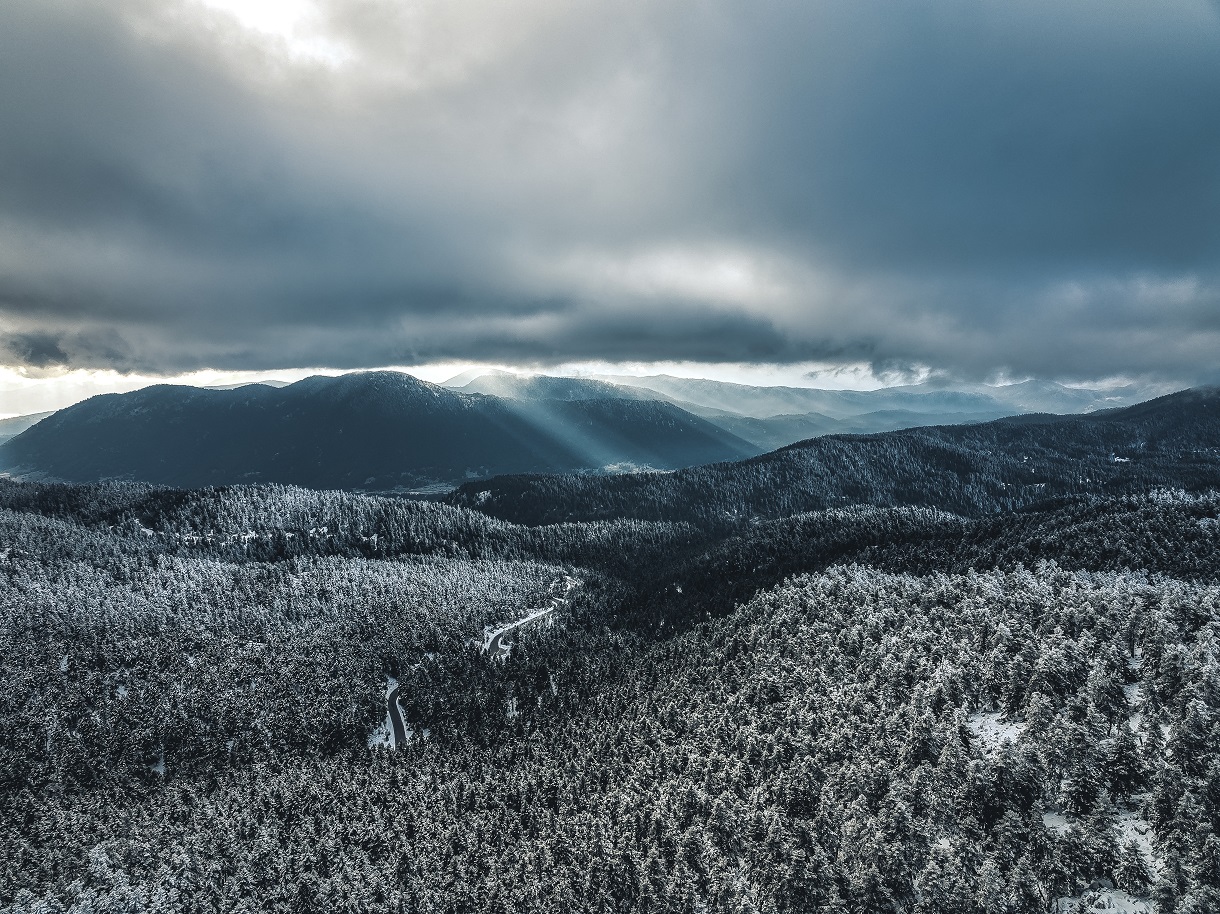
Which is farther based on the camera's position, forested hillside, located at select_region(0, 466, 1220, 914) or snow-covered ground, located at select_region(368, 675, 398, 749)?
snow-covered ground, located at select_region(368, 675, 398, 749)

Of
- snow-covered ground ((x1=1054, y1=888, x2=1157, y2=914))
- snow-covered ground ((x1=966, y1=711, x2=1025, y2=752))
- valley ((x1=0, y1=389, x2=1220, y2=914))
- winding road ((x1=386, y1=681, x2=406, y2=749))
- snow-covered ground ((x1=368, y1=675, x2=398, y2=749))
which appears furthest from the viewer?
winding road ((x1=386, y1=681, x2=406, y2=749))

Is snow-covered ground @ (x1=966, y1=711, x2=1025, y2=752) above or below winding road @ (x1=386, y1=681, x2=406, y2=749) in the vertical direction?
above

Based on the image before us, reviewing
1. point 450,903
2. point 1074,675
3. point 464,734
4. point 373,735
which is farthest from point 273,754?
point 1074,675

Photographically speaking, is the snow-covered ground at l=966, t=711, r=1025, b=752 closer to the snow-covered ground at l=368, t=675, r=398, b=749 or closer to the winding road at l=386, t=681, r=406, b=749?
the snow-covered ground at l=368, t=675, r=398, b=749

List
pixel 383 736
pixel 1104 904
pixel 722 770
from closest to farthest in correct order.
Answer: pixel 1104 904 < pixel 722 770 < pixel 383 736

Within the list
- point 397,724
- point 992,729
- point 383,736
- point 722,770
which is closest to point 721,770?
point 722,770

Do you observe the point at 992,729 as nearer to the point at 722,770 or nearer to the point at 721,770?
the point at 722,770

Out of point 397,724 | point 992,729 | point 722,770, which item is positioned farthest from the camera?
point 397,724

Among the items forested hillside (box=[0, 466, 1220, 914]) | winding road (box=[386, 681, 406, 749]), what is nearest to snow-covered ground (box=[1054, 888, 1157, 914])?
forested hillside (box=[0, 466, 1220, 914])

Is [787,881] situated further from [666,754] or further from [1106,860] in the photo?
[666,754]

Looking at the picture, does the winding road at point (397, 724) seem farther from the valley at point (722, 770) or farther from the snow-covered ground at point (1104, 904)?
the snow-covered ground at point (1104, 904)

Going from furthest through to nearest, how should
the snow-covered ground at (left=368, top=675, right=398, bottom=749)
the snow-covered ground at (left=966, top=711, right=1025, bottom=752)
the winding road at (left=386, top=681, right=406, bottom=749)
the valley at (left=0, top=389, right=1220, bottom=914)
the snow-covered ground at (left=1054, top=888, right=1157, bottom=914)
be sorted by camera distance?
the winding road at (left=386, top=681, right=406, bottom=749) < the snow-covered ground at (left=368, top=675, right=398, bottom=749) < the snow-covered ground at (left=966, top=711, right=1025, bottom=752) < the valley at (left=0, top=389, right=1220, bottom=914) < the snow-covered ground at (left=1054, top=888, right=1157, bottom=914)
